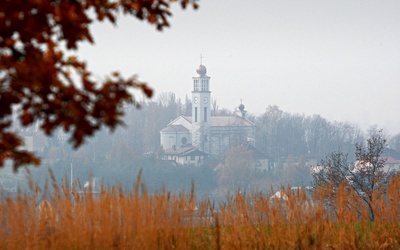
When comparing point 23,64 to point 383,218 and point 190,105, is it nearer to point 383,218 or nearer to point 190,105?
point 383,218

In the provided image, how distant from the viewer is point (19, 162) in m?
2.29

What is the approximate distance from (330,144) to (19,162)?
403ft

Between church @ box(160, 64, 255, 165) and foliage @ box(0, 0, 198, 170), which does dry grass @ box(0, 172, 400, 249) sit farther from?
church @ box(160, 64, 255, 165)

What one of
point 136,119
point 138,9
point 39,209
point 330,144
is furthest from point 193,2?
point 136,119

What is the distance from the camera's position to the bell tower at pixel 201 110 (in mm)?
128750

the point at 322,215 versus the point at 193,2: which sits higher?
the point at 193,2

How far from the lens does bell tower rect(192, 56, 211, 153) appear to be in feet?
422

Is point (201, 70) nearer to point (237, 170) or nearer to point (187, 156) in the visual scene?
point (187, 156)

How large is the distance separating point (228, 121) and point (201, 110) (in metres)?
5.71

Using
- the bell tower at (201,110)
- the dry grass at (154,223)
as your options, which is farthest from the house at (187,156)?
the dry grass at (154,223)

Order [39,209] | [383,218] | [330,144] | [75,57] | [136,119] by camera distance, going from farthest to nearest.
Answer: [136,119] < [330,144] < [383,218] < [39,209] < [75,57]

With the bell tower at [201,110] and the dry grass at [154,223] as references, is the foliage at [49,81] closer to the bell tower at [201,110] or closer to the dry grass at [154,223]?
the dry grass at [154,223]

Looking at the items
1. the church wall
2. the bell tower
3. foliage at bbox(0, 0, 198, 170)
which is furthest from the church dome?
foliage at bbox(0, 0, 198, 170)

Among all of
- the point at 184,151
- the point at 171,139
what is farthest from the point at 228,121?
the point at 184,151
